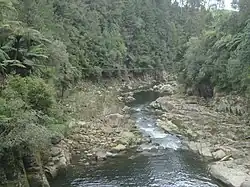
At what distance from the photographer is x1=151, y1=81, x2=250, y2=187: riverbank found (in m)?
16.9

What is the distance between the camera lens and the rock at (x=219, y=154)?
18.6 m

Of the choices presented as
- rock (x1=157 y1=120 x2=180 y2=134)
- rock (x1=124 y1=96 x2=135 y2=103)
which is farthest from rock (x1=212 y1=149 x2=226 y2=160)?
rock (x1=124 y1=96 x2=135 y2=103)

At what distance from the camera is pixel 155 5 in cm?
6725

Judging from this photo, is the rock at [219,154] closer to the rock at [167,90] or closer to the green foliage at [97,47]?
the green foliage at [97,47]

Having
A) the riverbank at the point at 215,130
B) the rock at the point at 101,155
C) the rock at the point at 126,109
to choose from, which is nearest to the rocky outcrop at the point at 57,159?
the rock at the point at 101,155

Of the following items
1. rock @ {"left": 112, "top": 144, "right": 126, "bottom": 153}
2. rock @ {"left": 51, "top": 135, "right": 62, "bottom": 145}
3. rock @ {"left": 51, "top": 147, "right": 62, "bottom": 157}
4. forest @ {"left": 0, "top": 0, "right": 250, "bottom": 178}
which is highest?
forest @ {"left": 0, "top": 0, "right": 250, "bottom": 178}

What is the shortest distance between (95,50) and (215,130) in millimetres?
23481

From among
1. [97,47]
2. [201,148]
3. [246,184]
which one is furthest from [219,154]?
[97,47]

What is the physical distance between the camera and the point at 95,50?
43.9m

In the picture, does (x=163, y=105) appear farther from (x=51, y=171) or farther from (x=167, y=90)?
(x=51, y=171)

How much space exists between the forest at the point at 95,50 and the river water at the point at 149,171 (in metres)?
2.71

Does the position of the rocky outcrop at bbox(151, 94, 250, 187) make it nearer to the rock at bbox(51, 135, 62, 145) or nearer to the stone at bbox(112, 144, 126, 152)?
the stone at bbox(112, 144, 126, 152)

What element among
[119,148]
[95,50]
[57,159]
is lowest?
[119,148]

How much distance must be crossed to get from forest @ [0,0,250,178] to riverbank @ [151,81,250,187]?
1.94m
